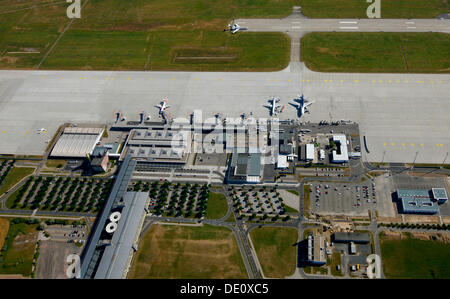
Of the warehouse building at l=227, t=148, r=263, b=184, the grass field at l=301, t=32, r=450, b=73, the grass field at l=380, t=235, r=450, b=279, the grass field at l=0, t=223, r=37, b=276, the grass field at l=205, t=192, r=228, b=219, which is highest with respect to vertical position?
the grass field at l=301, t=32, r=450, b=73

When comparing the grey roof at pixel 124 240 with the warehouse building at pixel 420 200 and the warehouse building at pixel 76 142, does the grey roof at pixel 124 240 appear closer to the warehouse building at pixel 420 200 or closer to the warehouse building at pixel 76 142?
the warehouse building at pixel 76 142

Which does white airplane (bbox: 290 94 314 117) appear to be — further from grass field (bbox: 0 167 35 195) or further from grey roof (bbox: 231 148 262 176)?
Result: grass field (bbox: 0 167 35 195)

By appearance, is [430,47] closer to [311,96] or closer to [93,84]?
[311,96]

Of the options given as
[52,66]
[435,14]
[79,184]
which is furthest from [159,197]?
[435,14]

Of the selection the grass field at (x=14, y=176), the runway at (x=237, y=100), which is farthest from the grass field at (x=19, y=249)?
the runway at (x=237, y=100)

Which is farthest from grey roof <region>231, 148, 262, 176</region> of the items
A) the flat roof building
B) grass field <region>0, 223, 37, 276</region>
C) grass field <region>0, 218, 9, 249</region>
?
grass field <region>0, 218, 9, 249</region>

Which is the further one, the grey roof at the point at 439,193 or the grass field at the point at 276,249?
the grey roof at the point at 439,193

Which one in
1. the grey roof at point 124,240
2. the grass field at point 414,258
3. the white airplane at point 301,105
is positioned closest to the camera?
the grass field at point 414,258
